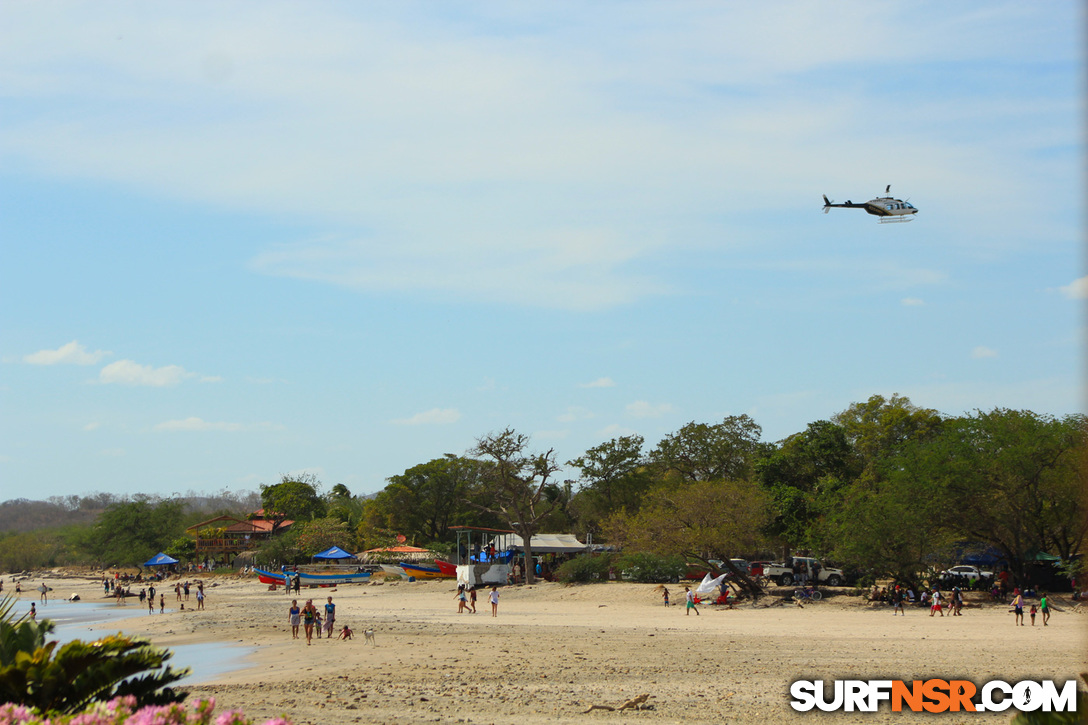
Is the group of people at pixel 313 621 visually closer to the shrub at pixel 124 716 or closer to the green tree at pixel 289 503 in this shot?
the shrub at pixel 124 716

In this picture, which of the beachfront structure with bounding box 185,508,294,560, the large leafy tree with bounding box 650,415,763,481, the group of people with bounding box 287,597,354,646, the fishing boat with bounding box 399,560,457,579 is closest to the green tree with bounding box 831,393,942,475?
the large leafy tree with bounding box 650,415,763,481

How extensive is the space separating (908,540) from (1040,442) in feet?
22.7

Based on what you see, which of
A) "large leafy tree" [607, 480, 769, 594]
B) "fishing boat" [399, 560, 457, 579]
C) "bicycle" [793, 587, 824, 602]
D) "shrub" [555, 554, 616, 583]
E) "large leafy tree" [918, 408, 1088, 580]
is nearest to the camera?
"large leafy tree" [918, 408, 1088, 580]

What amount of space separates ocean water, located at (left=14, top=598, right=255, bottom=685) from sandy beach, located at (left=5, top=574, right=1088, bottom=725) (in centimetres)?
80

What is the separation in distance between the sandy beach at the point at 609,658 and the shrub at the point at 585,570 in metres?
6.64

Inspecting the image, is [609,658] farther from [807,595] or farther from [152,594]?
[152,594]

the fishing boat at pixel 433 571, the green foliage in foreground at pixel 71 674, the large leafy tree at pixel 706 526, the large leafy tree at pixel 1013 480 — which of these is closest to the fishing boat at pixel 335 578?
the fishing boat at pixel 433 571

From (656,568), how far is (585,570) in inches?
149

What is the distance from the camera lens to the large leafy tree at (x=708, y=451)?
208ft

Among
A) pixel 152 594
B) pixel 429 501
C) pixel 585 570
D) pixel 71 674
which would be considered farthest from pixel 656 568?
pixel 71 674

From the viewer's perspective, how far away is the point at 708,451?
6375 centimetres

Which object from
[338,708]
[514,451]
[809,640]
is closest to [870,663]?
[809,640]

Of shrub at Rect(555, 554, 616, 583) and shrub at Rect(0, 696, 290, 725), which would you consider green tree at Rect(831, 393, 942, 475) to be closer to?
shrub at Rect(555, 554, 616, 583)

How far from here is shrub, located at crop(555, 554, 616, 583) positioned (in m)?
45.1
